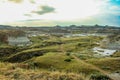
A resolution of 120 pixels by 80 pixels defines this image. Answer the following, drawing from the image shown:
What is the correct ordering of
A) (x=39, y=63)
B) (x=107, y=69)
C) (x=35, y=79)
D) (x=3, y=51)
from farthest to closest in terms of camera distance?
(x=3, y=51), (x=39, y=63), (x=107, y=69), (x=35, y=79)

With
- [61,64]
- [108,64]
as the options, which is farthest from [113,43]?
[61,64]

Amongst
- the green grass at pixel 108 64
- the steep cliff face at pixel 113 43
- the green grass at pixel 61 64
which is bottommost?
the green grass at pixel 61 64

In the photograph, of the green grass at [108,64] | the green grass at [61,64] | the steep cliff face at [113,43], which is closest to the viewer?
the green grass at [61,64]

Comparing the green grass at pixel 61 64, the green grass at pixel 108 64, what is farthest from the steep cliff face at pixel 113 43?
the green grass at pixel 61 64

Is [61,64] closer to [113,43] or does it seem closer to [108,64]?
[108,64]

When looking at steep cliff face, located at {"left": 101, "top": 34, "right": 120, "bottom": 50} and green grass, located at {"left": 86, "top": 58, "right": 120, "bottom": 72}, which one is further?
steep cliff face, located at {"left": 101, "top": 34, "right": 120, "bottom": 50}

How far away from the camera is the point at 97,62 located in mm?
63656

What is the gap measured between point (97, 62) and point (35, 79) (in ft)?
147

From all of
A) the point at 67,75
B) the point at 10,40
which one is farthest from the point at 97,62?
the point at 10,40

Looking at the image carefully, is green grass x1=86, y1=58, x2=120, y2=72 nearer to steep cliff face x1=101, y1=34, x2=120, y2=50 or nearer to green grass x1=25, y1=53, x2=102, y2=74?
green grass x1=25, y1=53, x2=102, y2=74

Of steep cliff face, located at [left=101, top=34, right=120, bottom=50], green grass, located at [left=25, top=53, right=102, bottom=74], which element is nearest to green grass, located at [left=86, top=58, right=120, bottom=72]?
green grass, located at [left=25, top=53, right=102, bottom=74]

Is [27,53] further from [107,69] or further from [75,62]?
[107,69]

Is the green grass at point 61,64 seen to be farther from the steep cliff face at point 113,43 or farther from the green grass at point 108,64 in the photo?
the steep cliff face at point 113,43

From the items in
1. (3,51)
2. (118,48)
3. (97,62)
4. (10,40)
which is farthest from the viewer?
(10,40)
